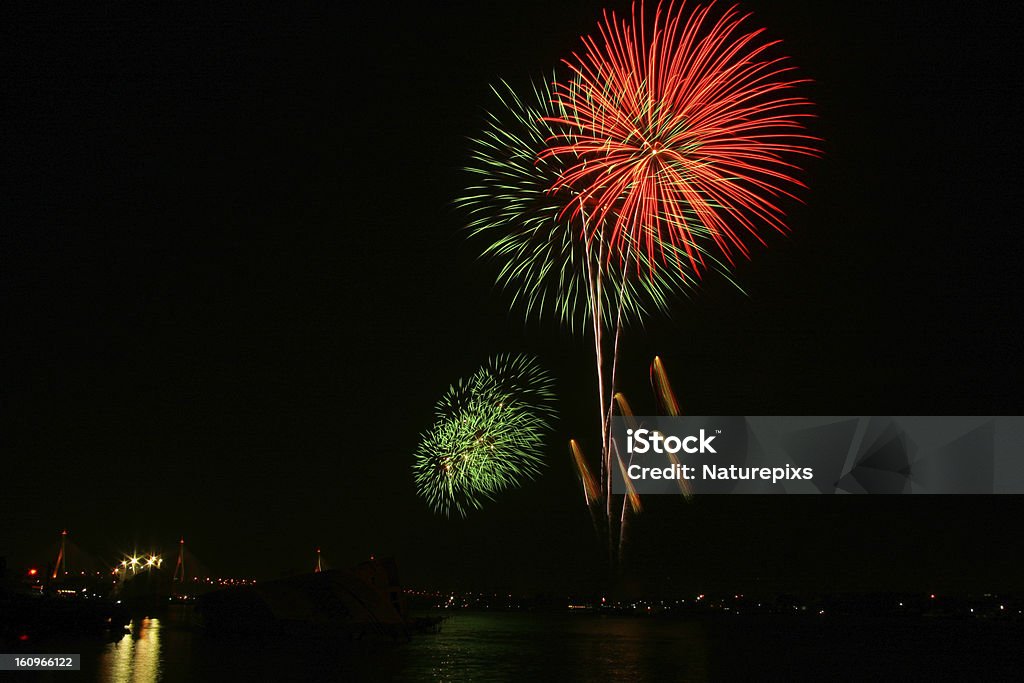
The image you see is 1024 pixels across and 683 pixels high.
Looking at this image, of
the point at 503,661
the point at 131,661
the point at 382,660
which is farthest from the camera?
the point at 503,661

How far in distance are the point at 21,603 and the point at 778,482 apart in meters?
44.6

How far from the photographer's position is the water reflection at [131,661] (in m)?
35.1

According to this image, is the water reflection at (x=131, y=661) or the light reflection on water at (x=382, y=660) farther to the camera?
the light reflection on water at (x=382, y=660)

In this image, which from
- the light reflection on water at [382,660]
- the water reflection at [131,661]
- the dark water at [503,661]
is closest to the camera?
the water reflection at [131,661]

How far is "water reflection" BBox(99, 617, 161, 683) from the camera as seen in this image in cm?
3512

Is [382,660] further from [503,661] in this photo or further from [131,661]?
[131,661]

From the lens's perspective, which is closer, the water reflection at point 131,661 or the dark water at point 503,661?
the water reflection at point 131,661

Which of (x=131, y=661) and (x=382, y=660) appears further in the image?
(x=382, y=660)

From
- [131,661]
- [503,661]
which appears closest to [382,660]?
[503,661]

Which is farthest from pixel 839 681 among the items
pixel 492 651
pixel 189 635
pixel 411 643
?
pixel 189 635

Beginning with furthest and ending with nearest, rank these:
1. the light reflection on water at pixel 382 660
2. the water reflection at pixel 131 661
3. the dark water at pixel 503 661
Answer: the dark water at pixel 503 661 → the light reflection on water at pixel 382 660 → the water reflection at pixel 131 661

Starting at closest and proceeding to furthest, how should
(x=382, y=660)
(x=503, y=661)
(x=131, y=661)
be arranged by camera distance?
(x=131, y=661) → (x=382, y=660) → (x=503, y=661)

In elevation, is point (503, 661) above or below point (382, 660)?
below

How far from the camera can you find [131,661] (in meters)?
43.0
